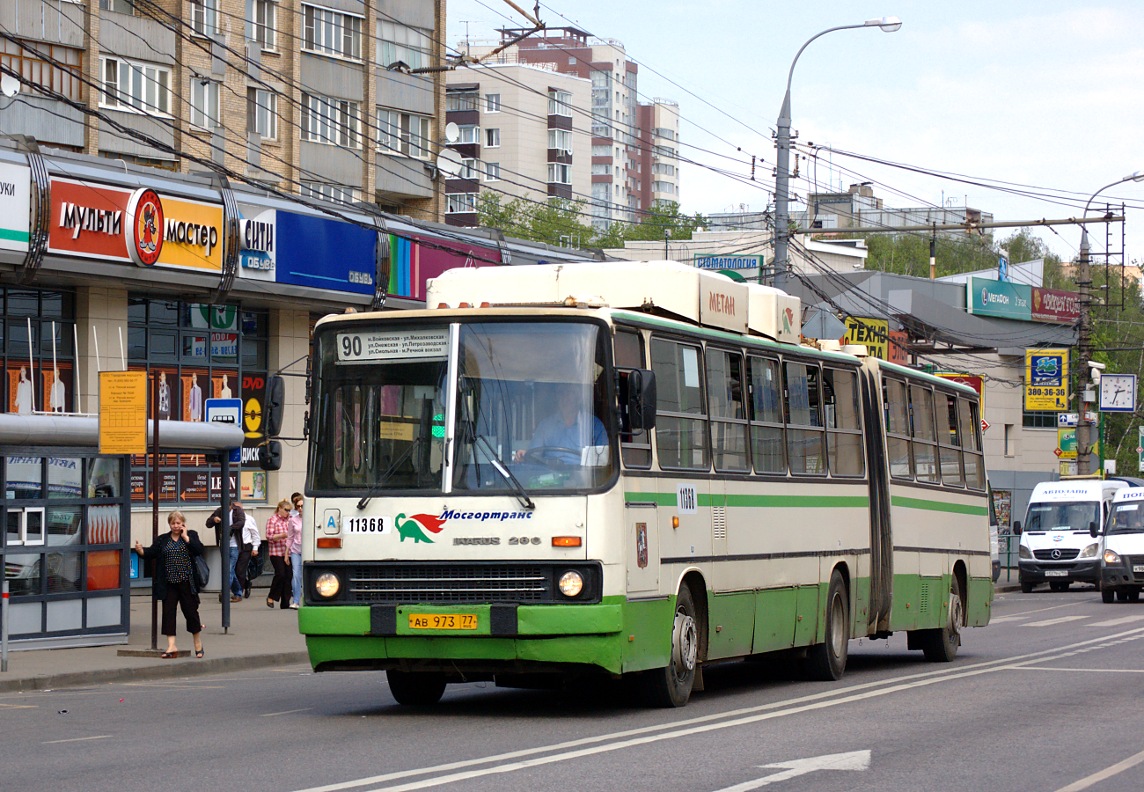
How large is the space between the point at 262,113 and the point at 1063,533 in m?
22.5

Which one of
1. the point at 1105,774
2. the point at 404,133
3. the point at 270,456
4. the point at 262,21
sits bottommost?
the point at 1105,774

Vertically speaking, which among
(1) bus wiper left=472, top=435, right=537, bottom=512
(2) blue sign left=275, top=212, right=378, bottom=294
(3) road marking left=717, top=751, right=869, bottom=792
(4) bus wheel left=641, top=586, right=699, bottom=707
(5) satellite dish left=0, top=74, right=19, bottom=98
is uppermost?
(5) satellite dish left=0, top=74, right=19, bottom=98

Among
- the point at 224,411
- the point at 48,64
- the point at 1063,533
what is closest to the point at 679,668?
the point at 224,411

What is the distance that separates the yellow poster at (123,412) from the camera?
2012cm

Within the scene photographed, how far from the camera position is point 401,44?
171 feet

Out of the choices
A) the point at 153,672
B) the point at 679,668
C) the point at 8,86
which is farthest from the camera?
the point at 8,86

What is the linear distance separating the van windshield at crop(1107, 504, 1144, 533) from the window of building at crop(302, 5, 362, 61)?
2350 centimetres

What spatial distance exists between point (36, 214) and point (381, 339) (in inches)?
604

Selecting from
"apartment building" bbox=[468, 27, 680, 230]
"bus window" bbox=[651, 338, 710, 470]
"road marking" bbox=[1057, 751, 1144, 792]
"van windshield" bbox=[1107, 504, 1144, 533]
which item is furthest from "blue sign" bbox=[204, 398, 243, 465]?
"apartment building" bbox=[468, 27, 680, 230]

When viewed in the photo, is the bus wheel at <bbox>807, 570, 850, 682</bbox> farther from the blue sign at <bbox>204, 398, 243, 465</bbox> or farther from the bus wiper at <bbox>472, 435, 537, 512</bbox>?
the blue sign at <bbox>204, 398, 243, 465</bbox>

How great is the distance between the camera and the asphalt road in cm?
1009

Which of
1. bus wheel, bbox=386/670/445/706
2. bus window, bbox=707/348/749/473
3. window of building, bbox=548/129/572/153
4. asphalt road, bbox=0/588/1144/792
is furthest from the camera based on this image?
window of building, bbox=548/129/572/153

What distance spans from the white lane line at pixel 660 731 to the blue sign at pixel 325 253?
17.0 meters

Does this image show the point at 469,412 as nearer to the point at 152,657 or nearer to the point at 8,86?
the point at 152,657
